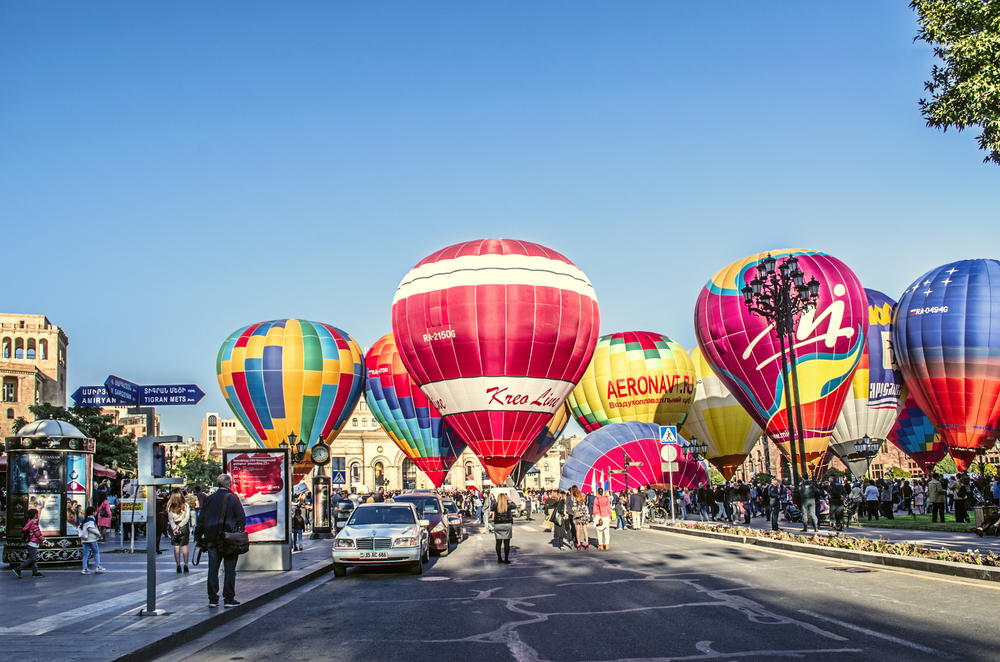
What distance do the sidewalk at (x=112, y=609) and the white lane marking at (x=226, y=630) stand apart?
12 centimetres

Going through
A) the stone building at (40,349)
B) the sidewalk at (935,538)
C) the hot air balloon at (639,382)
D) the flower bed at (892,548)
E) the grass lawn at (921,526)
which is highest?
the stone building at (40,349)

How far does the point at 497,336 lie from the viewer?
37688 millimetres

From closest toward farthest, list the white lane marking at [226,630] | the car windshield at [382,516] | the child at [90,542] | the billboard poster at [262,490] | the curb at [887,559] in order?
the white lane marking at [226,630], the curb at [887,559], the billboard poster at [262,490], the child at [90,542], the car windshield at [382,516]

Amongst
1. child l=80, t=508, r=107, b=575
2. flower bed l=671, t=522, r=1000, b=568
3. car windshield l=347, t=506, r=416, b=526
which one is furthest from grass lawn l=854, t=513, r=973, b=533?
child l=80, t=508, r=107, b=575

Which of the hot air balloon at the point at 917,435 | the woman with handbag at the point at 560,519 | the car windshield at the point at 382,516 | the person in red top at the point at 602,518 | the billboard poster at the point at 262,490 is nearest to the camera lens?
the billboard poster at the point at 262,490

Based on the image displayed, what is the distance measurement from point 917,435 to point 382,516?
48776mm

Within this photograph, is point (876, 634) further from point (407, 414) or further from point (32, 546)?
point (407, 414)

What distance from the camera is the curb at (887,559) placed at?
499 inches

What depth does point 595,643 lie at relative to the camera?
881cm

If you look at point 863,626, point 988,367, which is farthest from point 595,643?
point 988,367

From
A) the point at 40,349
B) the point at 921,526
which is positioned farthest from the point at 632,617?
the point at 40,349

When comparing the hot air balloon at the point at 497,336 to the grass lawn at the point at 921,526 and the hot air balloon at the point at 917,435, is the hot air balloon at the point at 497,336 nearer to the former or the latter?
the grass lawn at the point at 921,526

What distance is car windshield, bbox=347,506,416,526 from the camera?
1873 cm

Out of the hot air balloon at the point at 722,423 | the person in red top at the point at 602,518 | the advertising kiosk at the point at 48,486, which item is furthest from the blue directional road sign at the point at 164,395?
the hot air balloon at the point at 722,423
